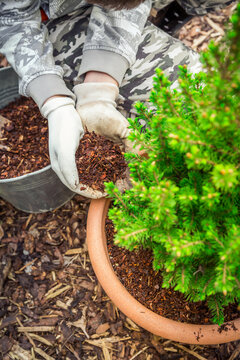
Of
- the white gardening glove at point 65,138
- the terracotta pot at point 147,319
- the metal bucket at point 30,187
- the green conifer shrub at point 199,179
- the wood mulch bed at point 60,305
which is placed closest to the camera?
the green conifer shrub at point 199,179

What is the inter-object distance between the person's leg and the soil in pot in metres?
0.85

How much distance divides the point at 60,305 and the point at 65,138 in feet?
3.38

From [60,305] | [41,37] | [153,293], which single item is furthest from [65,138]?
[60,305]

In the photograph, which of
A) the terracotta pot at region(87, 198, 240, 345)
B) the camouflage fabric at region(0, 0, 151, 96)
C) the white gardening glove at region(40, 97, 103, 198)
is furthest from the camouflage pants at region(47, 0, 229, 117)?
the terracotta pot at region(87, 198, 240, 345)

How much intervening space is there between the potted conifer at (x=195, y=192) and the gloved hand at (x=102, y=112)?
47 cm

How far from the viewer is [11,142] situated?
67.2 inches

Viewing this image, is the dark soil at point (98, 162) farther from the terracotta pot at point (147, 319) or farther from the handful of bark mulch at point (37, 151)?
the terracotta pot at point (147, 319)

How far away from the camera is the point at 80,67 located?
1.54m

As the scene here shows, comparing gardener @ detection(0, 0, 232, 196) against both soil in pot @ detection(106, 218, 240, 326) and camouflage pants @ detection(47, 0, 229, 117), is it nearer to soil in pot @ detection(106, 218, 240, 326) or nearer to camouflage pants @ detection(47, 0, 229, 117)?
camouflage pants @ detection(47, 0, 229, 117)

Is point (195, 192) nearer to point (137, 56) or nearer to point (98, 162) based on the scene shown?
point (98, 162)

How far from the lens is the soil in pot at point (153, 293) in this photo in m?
1.25

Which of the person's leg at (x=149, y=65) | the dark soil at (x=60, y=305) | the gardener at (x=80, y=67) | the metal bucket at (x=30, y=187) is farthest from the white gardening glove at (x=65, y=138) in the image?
the dark soil at (x=60, y=305)

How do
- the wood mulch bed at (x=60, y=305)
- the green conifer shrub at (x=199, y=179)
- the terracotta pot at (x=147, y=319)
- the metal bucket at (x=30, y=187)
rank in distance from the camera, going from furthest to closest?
the wood mulch bed at (x=60, y=305) < the metal bucket at (x=30, y=187) < the terracotta pot at (x=147, y=319) < the green conifer shrub at (x=199, y=179)

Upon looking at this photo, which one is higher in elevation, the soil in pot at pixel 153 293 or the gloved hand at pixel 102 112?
the gloved hand at pixel 102 112
